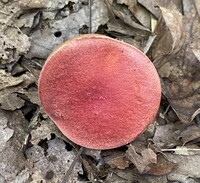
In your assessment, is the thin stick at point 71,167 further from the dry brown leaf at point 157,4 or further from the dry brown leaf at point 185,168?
the dry brown leaf at point 157,4

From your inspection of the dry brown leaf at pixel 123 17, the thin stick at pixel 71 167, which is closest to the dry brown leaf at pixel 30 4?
the dry brown leaf at pixel 123 17

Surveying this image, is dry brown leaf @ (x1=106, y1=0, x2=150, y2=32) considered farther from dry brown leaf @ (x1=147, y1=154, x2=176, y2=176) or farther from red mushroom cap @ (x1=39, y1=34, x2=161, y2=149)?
dry brown leaf @ (x1=147, y1=154, x2=176, y2=176)

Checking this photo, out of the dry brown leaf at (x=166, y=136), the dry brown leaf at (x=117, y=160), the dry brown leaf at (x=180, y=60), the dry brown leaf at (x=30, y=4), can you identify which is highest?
the dry brown leaf at (x=30, y=4)

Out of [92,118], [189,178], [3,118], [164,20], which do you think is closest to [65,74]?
[92,118]

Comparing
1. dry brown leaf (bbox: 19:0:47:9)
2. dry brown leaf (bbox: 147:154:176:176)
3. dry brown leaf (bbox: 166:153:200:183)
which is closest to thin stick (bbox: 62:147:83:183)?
dry brown leaf (bbox: 147:154:176:176)

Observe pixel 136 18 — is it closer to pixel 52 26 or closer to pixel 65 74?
pixel 52 26

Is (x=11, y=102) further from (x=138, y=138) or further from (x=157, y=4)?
(x=157, y=4)
